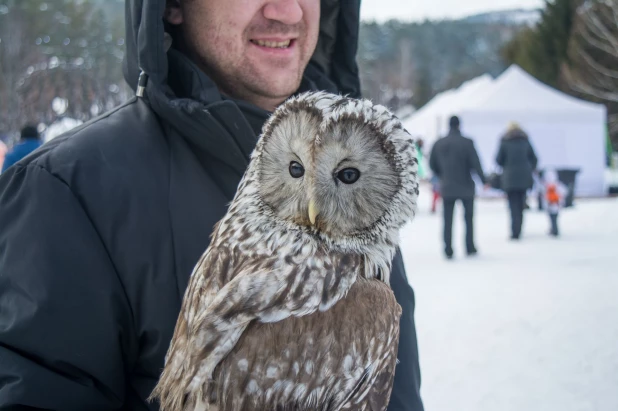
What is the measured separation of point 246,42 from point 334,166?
60 centimetres

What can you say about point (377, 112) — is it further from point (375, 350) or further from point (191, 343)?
point (191, 343)

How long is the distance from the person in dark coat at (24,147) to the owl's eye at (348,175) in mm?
5875

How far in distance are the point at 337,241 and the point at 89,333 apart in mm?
665

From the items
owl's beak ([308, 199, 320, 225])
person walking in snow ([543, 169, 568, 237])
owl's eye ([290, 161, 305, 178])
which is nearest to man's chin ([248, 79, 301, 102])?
owl's eye ([290, 161, 305, 178])

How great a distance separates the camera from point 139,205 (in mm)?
1540

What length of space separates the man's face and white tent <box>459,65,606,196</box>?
585 inches

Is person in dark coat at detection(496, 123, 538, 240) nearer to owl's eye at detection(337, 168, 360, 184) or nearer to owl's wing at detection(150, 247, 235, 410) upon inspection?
owl's eye at detection(337, 168, 360, 184)

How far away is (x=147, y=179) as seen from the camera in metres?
1.58

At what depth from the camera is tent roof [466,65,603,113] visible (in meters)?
16.3

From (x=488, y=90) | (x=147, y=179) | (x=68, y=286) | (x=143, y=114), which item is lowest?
(x=68, y=286)

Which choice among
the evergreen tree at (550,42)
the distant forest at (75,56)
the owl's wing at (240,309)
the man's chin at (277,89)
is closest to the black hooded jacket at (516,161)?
the distant forest at (75,56)

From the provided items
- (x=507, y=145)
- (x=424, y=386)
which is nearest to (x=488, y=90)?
(x=507, y=145)

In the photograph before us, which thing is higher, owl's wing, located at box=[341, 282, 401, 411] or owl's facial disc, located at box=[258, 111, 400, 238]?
owl's facial disc, located at box=[258, 111, 400, 238]

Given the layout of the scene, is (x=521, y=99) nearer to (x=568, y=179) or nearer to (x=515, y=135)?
(x=568, y=179)
